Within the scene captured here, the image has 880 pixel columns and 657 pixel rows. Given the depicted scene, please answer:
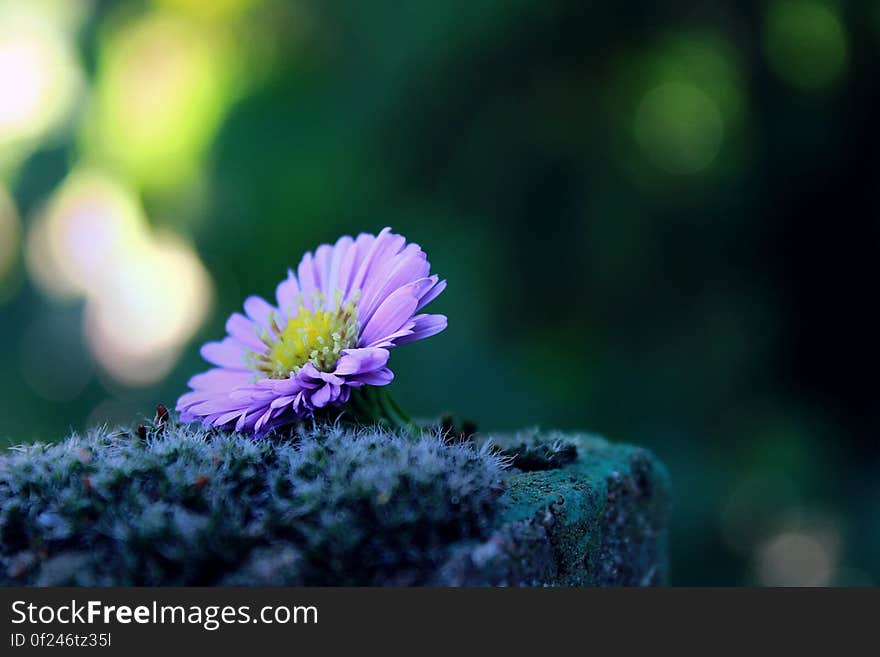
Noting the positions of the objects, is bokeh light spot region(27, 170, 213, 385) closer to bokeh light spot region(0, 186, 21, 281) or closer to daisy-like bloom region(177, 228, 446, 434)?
bokeh light spot region(0, 186, 21, 281)

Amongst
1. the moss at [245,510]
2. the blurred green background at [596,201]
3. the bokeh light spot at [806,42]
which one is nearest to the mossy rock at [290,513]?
the moss at [245,510]

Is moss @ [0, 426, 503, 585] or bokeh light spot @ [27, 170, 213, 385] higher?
bokeh light spot @ [27, 170, 213, 385]

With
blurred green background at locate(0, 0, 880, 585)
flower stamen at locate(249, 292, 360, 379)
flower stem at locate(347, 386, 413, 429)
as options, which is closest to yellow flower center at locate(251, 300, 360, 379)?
flower stamen at locate(249, 292, 360, 379)

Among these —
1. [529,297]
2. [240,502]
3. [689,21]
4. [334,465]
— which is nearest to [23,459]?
[240,502]

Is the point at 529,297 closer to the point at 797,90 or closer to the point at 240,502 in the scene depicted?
the point at 797,90

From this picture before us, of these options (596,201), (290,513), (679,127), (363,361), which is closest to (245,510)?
(290,513)
